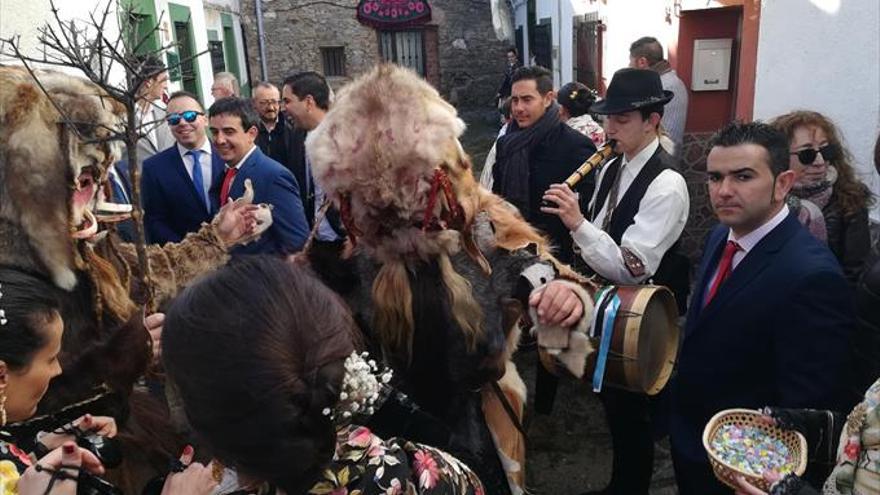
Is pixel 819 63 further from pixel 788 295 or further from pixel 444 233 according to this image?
pixel 444 233

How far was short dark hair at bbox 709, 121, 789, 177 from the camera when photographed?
226 centimetres

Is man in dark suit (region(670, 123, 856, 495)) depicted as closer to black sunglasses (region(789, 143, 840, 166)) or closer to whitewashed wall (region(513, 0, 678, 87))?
black sunglasses (region(789, 143, 840, 166))

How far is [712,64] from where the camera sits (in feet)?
22.5

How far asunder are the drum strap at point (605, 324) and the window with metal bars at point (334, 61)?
59.9 feet

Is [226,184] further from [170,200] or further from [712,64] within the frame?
[712,64]

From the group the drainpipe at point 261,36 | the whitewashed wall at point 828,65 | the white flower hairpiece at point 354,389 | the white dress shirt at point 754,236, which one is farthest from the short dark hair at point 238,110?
the drainpipe at point 261,36

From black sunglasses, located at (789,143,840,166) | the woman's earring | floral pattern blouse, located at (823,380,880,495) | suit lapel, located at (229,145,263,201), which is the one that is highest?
black sunglasses, located at (789,143,840,166)

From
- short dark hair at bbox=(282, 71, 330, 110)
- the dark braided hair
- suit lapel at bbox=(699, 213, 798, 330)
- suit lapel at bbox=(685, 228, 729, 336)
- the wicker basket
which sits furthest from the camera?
short dark hair at bbox=(282, 71, 330, 110)

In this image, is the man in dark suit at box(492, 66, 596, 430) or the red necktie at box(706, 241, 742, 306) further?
the man in dark suit at box(492, 66, 596, 430)

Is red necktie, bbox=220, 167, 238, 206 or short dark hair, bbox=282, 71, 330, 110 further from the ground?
short dark hair, bbox=282, 71, 330, 110

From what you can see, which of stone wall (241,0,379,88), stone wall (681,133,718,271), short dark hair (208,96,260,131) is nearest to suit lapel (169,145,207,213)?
short dark hair (208,96,260,131)

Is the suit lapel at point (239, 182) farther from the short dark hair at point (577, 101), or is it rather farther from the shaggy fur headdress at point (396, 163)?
the short dark hair at point (577, 101)

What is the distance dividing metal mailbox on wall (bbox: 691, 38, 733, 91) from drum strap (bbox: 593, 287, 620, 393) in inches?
226

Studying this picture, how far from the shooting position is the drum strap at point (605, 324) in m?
2.03
